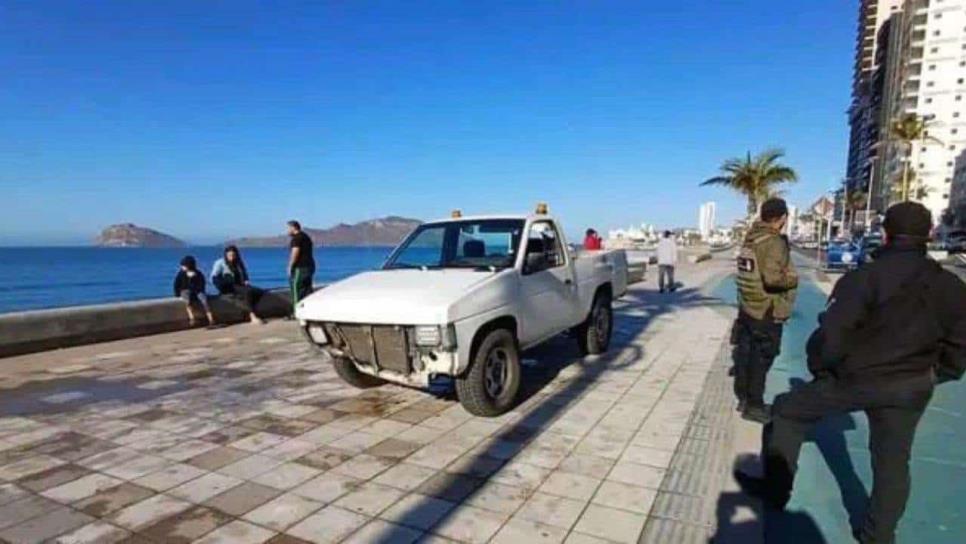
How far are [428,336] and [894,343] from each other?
9.60ft

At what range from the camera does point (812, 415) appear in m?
2.88

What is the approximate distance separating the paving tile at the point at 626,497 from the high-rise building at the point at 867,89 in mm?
114644

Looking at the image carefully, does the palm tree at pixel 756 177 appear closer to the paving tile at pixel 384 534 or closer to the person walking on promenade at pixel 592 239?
the person walking on promenade at pixel 592 239

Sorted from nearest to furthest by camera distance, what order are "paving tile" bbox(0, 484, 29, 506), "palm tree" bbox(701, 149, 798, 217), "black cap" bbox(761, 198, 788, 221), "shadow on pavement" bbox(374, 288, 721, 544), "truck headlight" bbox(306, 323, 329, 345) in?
"paving tile" bbox(0, 484, 29, 506) < "shadow on pavement" bbox(374, 288, 721, 544) < "black cap" bbox(761, 198, 788, 221) < "truck headlight" bbox(306, 323, 329, 345) < "palm tree" bbox(701, 149, 798, 217)

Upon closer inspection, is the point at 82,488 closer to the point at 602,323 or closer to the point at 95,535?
the point at 95,535

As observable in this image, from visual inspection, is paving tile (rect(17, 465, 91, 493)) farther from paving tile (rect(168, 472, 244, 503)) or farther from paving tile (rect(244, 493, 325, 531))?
paving tile (rect(244, 493, 325, 531))

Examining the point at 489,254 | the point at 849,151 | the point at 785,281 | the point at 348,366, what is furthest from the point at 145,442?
the point at 849,151

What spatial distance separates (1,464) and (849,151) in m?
168

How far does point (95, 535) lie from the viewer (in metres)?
2.89

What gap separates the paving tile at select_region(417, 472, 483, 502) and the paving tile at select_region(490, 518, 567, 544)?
438mm

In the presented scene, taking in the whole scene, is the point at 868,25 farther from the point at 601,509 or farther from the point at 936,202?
the point at 601,509

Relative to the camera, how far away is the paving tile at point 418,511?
9.98 ft

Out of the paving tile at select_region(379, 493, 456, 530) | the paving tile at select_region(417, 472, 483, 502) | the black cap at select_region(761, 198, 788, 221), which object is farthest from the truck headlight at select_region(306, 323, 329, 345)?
the black cap at select_region(761, 198, 788, 221)

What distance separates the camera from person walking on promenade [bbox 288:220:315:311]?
9.16 m
